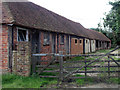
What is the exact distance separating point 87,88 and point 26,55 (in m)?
3.11

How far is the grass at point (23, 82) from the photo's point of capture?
5.02 m

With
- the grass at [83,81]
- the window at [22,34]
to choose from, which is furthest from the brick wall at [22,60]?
the grass at [83,81]

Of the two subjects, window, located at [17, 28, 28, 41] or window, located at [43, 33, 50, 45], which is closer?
window, located at [17, 28, 28, 41]

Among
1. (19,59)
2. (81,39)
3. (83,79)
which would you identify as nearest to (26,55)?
(19,59)

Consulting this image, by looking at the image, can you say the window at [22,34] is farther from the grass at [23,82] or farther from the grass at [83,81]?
the grass at [83,81]

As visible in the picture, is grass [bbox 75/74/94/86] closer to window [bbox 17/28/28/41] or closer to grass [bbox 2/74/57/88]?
grass [bbox 2/74/57/88]

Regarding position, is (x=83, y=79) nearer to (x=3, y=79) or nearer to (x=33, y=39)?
(x=3, y=79)

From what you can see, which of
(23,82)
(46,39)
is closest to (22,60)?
(23,82)

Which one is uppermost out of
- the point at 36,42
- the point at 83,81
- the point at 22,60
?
the point at 36,42

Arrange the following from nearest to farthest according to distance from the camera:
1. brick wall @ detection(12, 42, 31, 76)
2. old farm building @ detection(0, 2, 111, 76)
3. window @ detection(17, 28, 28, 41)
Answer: brick wall @ detection(12, 42, 31, 76) → old farm building @ detection(0, 2, 111, 76) → window @ detection(17, 28, 28, 41)

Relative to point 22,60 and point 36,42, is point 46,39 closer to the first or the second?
point 36,42

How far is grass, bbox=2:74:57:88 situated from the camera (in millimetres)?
5020

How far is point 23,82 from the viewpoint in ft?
17.5

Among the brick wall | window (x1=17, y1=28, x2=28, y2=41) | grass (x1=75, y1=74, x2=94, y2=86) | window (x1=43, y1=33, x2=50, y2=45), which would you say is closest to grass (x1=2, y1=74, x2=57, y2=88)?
the brick wall
